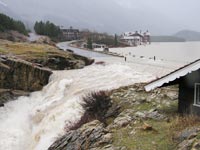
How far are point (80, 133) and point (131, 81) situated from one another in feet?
60.8

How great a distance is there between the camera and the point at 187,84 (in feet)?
56.2

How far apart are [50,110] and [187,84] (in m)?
14.2

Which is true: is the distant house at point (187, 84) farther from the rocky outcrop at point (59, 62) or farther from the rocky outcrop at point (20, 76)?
the rocky outcrop at point (59, 62)

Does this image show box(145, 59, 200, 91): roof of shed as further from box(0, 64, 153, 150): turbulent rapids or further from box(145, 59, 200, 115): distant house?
box(0, 64, 153, 150): turbulent rapids

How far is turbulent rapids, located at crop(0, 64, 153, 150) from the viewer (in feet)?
79.0

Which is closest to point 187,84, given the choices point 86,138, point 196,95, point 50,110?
point 196,95

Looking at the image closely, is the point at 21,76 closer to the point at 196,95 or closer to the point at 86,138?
the point at 86,138

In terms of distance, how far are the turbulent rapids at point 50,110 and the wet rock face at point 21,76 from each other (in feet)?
4.09

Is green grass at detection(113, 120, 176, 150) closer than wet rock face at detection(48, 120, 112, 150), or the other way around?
green grass at detection(113, 120, 176, 150)

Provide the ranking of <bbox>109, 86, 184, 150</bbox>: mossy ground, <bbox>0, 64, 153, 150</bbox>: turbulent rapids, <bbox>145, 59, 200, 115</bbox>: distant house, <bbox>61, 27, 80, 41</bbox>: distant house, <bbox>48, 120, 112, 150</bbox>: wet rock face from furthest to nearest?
<bbox>61, 27, 80, 41</bbox>: distant house, <bbox>0, 64, 153, 150</bbox>: turbulent rapids, <bbox>145, 59, 200, 115</bbox>: distant house, <bbox>48, 120, 112, 150</bbox>: wet rock face, <bbox>109, 86, 184, 150</bbox>: mossy ground

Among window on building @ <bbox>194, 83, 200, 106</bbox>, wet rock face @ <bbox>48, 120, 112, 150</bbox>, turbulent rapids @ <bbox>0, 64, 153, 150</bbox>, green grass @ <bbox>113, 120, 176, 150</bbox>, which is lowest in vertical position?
turbulent rapids @ <bbox>0, 64, 153, 150</bbox>

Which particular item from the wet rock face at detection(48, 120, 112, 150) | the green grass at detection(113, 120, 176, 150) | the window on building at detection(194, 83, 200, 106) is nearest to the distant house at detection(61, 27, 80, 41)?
the wet rock face at detection(48, 120, 112, 150)

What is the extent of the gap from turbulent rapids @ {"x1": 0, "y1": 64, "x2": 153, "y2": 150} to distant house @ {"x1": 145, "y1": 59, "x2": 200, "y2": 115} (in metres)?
7.29

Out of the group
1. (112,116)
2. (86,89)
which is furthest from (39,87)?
(112,116)
